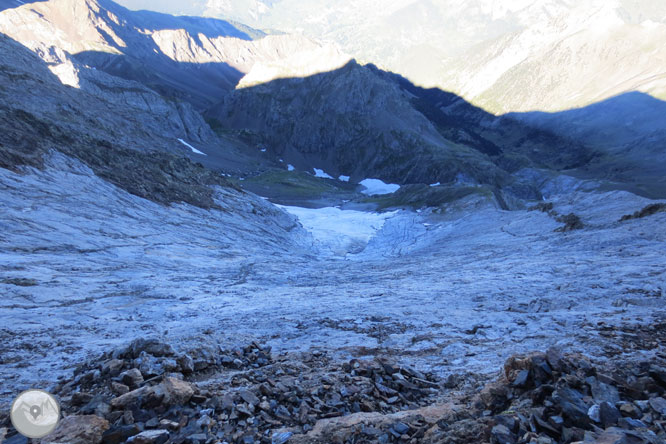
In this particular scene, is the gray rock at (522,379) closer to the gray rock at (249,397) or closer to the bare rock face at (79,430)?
the gray rock at (249,397)

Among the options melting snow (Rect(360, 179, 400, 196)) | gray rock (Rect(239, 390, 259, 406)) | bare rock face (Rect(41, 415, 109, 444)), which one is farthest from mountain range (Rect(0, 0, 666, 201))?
bare rock face (Rect(41, 415, 109, 444))

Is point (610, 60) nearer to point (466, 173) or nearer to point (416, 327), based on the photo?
point (466, 173)

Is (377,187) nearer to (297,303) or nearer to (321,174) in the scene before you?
(321,174)

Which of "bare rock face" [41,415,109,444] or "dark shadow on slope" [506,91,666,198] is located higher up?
"dark shadow on slope" [506,91,666,198]

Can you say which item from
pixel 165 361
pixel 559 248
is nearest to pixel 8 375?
pixel 165 361

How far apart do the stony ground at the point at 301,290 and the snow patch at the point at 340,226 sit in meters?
9.78

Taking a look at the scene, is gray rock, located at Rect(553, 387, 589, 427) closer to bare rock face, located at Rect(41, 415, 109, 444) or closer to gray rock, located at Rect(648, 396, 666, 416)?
gray rock, located at Rect(648, 396, 666, 416)

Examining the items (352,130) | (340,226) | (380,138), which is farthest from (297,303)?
(352,130)

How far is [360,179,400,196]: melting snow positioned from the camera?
10769 centimetres

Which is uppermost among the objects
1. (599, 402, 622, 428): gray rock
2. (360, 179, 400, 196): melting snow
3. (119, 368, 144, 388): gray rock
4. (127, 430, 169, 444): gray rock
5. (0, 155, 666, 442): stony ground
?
(360, 179, 400, 196): melting snow

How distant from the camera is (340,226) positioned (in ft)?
172

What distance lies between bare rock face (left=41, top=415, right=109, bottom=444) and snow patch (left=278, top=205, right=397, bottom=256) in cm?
3679

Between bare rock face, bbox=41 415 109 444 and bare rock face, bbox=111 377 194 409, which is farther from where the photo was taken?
bare rock face, bbox=111 377 194 409

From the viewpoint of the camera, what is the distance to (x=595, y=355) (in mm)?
8492
